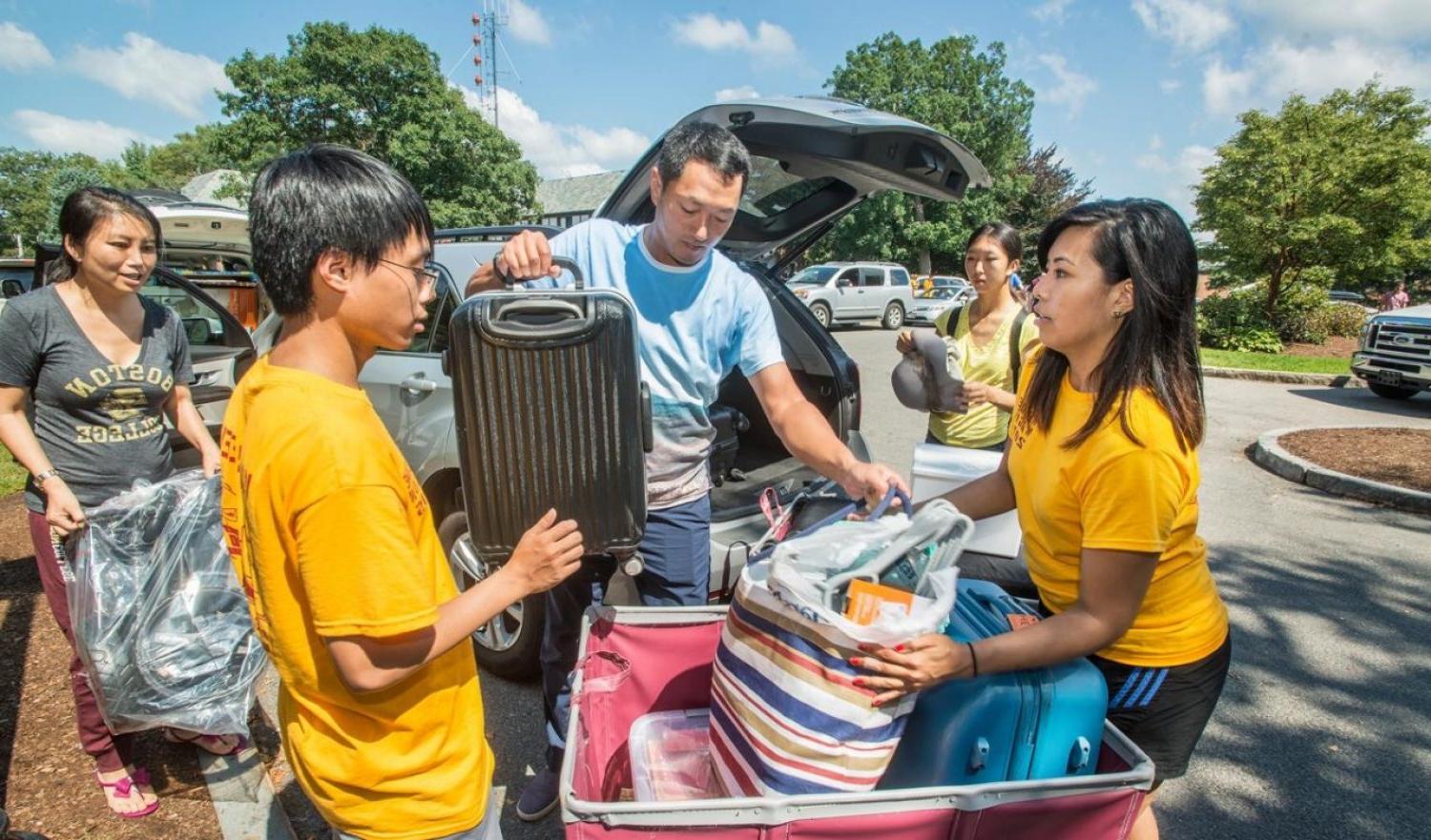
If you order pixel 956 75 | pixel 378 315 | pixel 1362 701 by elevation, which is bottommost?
pixel 1362 701

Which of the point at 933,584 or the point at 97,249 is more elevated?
the point at 97,249

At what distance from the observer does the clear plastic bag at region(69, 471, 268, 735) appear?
225 cm

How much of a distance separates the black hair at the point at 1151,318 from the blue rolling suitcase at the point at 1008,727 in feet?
1.48

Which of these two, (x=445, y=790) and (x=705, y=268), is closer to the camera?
(x=445, y=790)

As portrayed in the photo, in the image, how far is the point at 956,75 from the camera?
38.4 metres

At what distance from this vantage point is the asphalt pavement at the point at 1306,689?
2494mm

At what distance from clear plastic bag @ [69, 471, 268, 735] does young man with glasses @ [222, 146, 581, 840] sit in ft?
4.40

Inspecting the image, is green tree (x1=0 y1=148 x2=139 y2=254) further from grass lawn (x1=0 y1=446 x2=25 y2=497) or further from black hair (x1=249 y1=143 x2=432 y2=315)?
black hair (x1=249 y1=143 x2=432 y2=315)

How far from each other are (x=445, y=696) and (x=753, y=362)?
4.24ft

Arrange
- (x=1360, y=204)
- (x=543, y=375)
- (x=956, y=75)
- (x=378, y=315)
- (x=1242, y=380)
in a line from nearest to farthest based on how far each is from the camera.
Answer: (x=378, y=315) < (x=543, y=375) < (x=1242, y=380) < (x=1360, y=204) < (x=956, y=75)

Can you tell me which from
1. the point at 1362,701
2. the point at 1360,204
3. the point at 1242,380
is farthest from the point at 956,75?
the point at 1362,701

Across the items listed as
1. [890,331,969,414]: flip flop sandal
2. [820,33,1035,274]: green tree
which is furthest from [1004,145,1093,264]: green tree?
[890,331,969,414]: flip flop sandal

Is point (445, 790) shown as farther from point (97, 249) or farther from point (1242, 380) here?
point (1242, 380)

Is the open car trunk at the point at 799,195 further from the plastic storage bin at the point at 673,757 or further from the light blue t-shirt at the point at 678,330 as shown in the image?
the plastic storage bin at the point at 673,757
